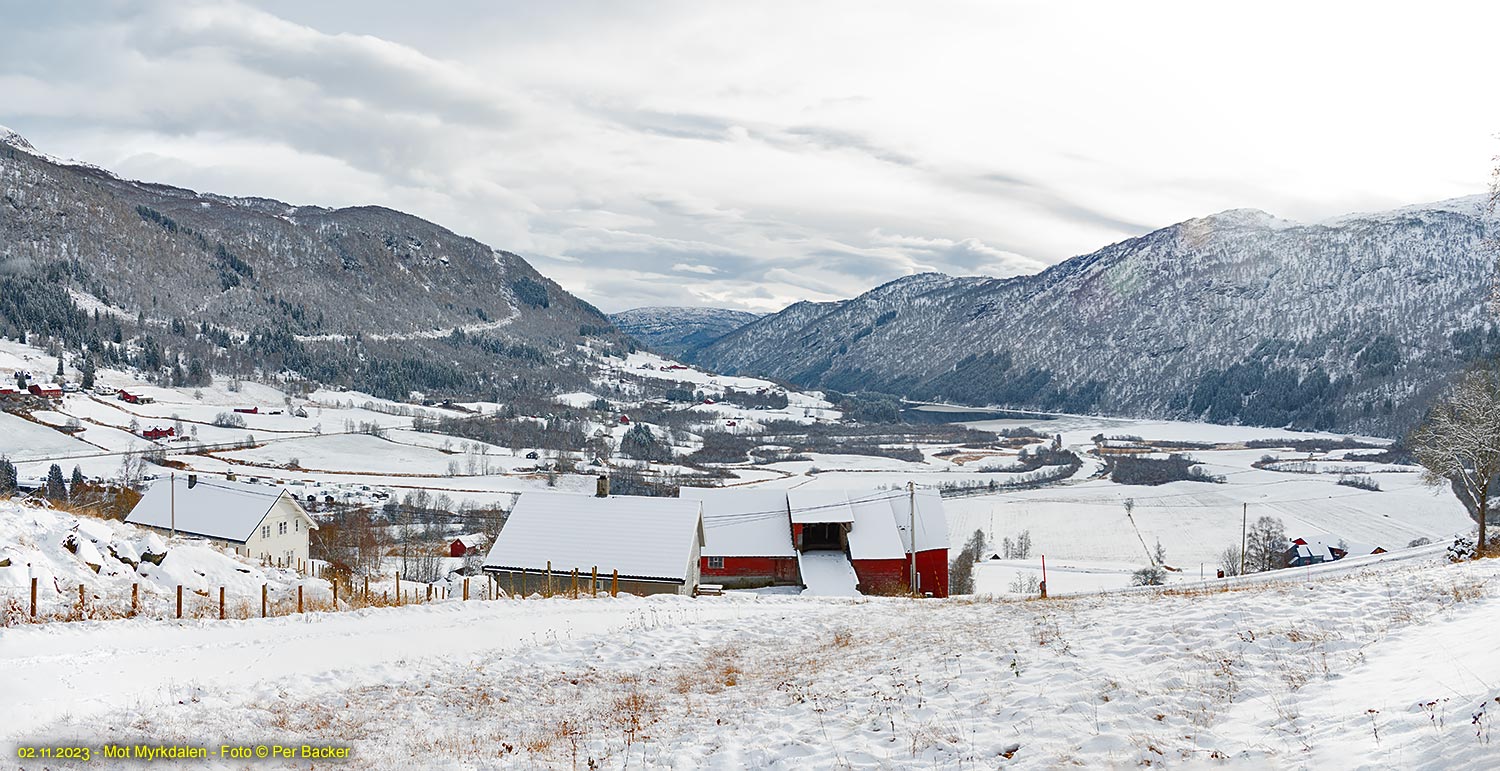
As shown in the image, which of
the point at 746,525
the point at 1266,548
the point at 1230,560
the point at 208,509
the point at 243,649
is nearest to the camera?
the point at 243,649

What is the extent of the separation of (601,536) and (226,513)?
98.3 feet

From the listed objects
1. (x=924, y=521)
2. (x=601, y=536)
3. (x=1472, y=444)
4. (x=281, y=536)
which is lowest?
(x=281, y=536)

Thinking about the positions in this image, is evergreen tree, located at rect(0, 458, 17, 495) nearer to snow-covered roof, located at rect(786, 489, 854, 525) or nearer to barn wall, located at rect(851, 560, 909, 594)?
snow-covered roof, located at rect(786, 489, 854, 525)

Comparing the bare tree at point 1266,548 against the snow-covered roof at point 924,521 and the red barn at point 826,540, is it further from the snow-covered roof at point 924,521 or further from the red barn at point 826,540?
the red barn at point 826,540

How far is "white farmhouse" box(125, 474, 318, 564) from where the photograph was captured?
53812mm

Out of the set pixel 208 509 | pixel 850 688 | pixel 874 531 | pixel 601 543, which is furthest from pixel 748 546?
pixel 850 688

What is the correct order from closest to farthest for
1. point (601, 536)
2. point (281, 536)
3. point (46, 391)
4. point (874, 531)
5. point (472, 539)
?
point (601, 536) < point (874, 531) < point (281, 536) < point (472, 539) < point (46, 391)

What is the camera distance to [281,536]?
5797 centimetres

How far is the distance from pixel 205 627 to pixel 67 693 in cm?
551

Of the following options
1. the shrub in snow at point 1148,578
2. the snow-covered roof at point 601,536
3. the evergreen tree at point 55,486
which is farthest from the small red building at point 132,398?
the shrub in snow at point 1148,578

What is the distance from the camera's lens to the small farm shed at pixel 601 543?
1597 inches

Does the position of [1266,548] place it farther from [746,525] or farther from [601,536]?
[601,536]

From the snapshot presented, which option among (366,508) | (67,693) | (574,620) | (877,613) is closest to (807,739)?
(67,693)

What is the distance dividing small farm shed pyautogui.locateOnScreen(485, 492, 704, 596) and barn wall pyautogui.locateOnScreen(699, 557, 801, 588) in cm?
627
